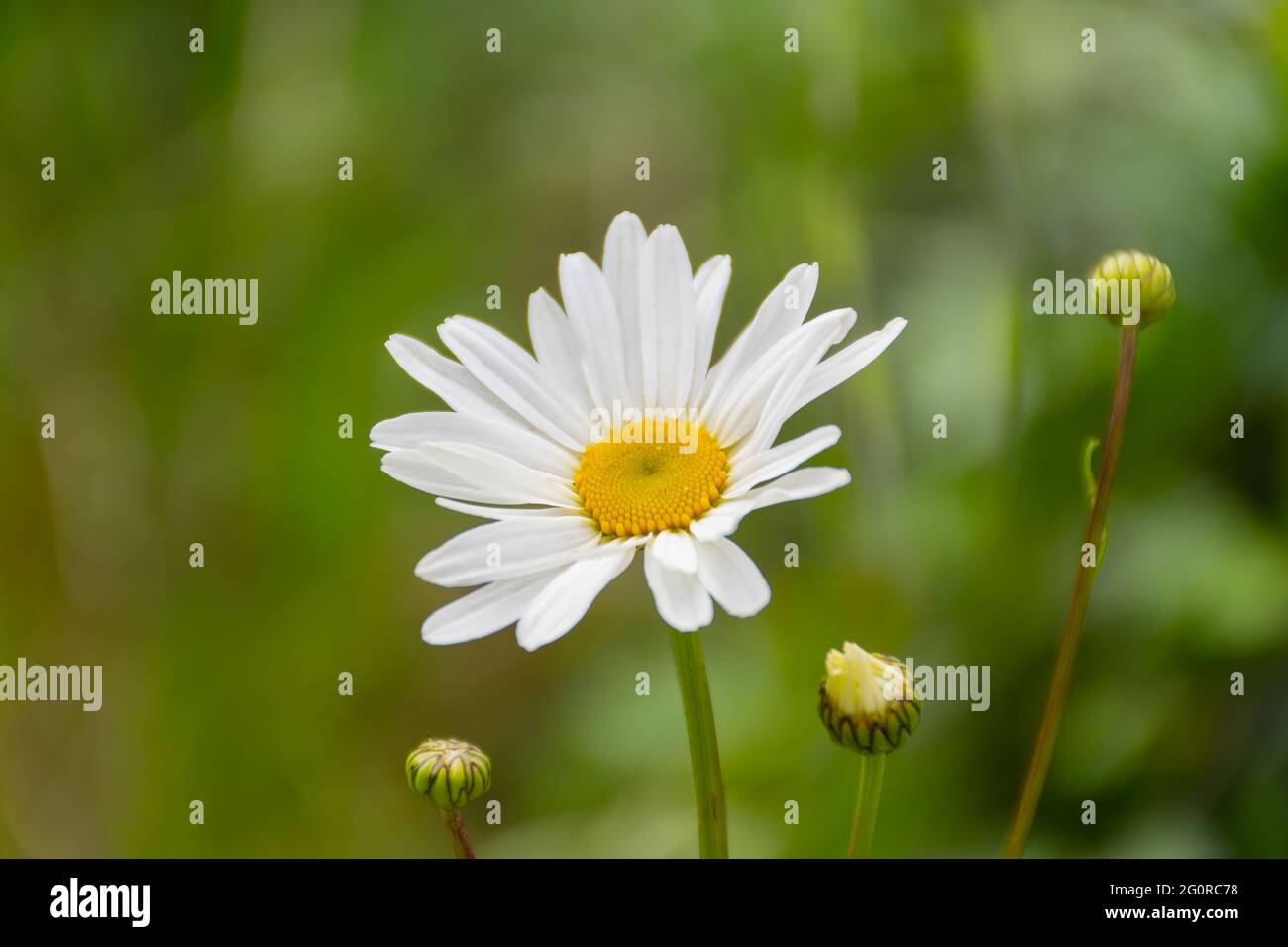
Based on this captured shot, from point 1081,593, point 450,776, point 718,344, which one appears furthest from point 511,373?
point 718,344

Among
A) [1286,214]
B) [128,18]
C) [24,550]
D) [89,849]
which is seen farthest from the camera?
[128,18]

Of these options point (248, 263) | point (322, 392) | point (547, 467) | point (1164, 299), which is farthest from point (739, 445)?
point (248, 263)

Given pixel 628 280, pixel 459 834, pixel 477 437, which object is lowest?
pixel 459 834

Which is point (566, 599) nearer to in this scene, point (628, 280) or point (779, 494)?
point (779, 494)

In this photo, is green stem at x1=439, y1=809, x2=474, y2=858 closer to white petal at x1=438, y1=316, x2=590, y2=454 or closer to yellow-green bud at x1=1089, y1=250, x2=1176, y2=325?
white petal at x1=438, y1=316, x2=590, y2=454

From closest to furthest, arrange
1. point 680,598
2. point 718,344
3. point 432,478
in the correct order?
point 680,598, point 432,478, point 718,344

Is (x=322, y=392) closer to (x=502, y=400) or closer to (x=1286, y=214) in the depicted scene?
(x=502, y=400)
